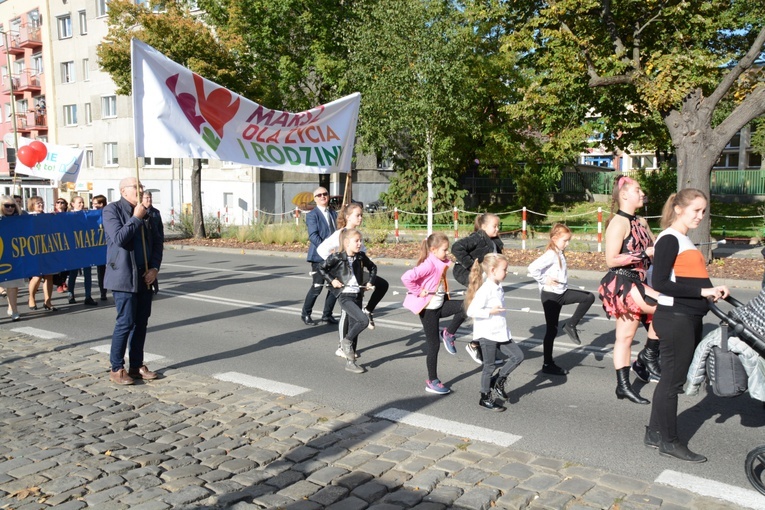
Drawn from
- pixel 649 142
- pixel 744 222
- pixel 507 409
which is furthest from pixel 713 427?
pixel 744 222

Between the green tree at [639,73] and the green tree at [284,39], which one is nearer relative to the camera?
the green tree at [639,73]

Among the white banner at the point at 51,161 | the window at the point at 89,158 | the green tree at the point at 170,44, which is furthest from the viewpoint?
the window at the point at 89,158

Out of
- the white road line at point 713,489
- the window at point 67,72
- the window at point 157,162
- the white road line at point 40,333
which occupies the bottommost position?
the white road line at point 40,333

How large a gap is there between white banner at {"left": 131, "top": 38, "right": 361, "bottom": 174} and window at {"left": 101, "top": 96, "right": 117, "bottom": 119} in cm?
4057

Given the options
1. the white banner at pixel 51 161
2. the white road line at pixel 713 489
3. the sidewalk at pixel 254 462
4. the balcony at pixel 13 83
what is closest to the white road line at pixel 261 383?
the sidewalk at pixel 254 462

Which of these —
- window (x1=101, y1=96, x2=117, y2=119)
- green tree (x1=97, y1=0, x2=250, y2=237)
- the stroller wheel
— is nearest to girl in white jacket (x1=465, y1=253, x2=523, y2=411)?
the stroller wheel

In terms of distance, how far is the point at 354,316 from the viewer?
297 inches

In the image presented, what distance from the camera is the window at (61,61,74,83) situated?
4950 cm

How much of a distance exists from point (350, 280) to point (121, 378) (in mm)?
2537

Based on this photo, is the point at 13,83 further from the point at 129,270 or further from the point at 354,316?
the point at 354,316

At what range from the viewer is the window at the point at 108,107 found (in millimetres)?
46500

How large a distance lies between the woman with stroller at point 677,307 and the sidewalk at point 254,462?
586 millimetres

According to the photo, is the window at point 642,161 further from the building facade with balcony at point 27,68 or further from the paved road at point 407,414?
the paved road at point 407,414

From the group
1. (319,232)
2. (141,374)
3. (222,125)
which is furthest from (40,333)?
(319,232)
